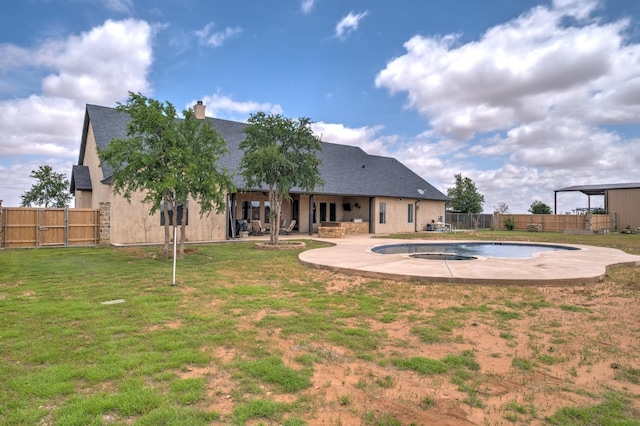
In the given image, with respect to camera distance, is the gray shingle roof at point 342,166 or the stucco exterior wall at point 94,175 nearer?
the stucco exterior wall at point 94,175

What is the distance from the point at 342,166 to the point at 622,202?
2457cm

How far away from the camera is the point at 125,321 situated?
4.91m

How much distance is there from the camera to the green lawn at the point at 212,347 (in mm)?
2750

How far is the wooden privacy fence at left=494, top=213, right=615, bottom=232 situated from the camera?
2925 centimetres

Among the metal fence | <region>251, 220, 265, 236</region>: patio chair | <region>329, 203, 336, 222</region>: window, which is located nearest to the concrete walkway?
<region>251, 220, 265, 236</region>: patio chair

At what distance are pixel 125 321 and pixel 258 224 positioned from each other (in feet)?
53.6

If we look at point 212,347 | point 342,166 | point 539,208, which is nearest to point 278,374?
point 212,347

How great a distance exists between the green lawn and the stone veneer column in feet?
24.2

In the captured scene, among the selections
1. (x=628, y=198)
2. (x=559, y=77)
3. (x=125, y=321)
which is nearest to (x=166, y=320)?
(x=125, y=321)

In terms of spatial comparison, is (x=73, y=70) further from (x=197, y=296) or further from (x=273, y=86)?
(x=197, y=296)

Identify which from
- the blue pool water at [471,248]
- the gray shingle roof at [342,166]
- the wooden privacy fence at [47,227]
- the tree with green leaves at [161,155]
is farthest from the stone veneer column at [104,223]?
the blue pool water at [471,248]

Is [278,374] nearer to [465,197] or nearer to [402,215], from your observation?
[402,215]

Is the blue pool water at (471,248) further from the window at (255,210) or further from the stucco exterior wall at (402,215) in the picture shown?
the window at (255,210)

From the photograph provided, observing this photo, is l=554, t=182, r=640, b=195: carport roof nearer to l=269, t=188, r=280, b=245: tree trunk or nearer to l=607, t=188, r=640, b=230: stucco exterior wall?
l=607, t=188, r=640, b=230: stucco exterior wall
